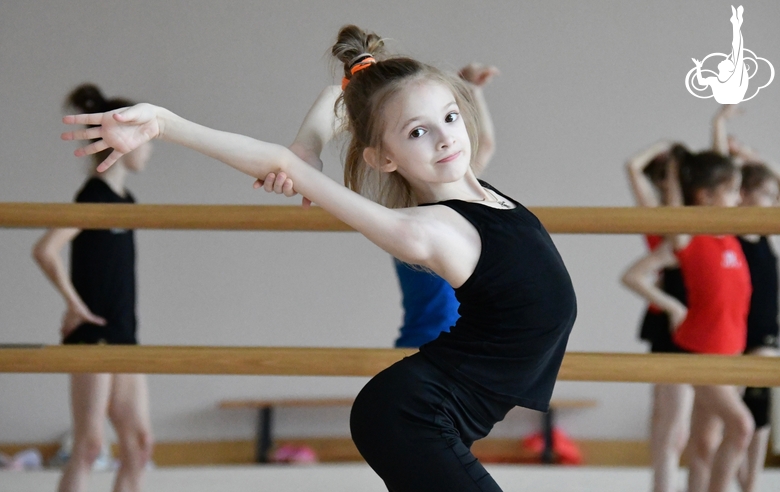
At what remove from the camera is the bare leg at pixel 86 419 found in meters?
2.26

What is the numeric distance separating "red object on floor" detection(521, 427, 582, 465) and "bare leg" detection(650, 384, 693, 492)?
1.63m

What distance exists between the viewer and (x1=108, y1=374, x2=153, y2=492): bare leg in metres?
2.35

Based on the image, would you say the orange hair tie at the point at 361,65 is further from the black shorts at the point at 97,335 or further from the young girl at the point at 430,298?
the black shorts at the point at 97,335

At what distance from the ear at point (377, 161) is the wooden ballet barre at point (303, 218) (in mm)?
422

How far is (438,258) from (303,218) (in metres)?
0.64

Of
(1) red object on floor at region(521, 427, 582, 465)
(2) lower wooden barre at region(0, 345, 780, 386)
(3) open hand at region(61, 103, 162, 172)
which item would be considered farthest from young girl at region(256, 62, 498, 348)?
(1) red object on floor at region(521, 427, 582, 465)

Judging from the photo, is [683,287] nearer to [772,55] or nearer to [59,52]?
[772,55]

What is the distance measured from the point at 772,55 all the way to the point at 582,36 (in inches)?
39.1

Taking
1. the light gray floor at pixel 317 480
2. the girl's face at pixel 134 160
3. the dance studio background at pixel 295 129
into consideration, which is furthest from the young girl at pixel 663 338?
the girl's face at pixel 134 160

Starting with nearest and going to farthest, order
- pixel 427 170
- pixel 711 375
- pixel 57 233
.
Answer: pixel 427 170 < pixel 711 375 < pixel 57 233

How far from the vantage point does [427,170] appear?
3.70 feet

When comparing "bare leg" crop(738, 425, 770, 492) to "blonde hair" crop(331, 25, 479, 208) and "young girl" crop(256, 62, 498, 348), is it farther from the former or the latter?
"blonde hair" crop(331, 25, 479, 208)

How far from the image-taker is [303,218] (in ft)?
5.43

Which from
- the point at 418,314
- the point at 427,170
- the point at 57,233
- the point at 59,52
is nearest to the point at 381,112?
the point at 427,170
